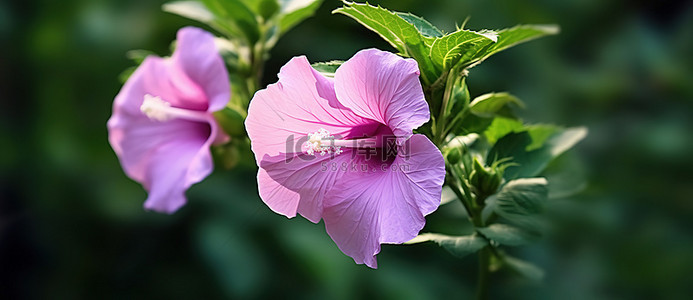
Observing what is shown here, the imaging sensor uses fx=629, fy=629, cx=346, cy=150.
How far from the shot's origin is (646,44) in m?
1.32

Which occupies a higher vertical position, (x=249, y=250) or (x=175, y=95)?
(x=175, y=95)

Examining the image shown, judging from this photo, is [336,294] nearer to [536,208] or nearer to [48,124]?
[536,208]

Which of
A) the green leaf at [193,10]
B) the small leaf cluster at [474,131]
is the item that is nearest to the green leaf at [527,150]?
the small leaf cluster at [474,131]

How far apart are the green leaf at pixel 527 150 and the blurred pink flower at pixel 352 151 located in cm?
13

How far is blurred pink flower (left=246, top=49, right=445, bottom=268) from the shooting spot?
58 cm

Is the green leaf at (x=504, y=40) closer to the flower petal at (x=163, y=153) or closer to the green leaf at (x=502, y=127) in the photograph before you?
the green leaf at (x=502, y=127)

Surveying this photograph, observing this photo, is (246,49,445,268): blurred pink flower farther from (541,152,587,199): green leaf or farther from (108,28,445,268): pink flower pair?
(541,152,587,199): green leaf

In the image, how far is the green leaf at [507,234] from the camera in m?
0.64

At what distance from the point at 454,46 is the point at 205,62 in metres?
0.35

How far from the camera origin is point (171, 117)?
2.80ft

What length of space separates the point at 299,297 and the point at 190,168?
582 millimetres

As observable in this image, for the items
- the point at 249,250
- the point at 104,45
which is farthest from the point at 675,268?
the point at 104,45

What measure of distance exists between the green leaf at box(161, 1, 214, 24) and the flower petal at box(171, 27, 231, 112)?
0.14 meters

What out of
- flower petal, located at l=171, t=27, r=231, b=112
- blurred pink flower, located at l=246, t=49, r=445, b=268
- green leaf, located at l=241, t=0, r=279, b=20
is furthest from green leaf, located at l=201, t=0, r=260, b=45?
blurred pink flower, located at l=246, t=49, r=445, b=268
